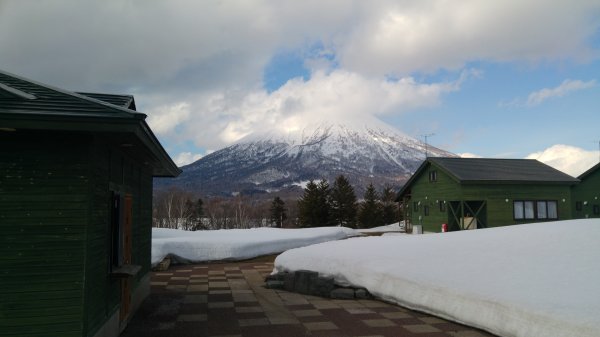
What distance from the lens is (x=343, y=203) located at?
4534 cm

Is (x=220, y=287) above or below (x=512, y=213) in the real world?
below

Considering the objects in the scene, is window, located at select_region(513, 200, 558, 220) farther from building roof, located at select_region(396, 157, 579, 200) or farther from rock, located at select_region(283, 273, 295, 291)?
rock, located at select_region(283, 273, 295, 291)

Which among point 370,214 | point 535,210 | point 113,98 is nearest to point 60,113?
point 113,98

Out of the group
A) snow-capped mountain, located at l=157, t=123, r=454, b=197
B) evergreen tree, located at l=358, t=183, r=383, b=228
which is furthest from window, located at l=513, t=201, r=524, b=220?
snow-capped mountain, located at l=157, t=123, r=454, b=197

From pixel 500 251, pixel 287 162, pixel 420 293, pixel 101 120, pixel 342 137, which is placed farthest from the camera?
pixel 342 137

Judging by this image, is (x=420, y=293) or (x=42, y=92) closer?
(x=42, y=92)

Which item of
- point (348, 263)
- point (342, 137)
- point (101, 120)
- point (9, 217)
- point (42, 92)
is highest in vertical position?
point (342, 137)

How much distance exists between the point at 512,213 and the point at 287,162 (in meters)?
120

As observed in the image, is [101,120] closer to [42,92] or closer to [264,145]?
[42,92]

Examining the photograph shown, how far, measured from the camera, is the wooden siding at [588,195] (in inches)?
1085

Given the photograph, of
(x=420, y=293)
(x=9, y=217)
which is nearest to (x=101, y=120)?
(x=9, y=217)

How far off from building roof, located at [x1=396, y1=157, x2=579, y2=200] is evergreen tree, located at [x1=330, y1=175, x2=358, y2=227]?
1682cm

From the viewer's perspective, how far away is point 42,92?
519cm

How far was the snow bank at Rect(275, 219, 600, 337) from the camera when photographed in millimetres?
5988
